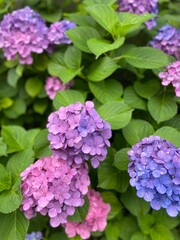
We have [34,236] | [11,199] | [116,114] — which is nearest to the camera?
[11,199]

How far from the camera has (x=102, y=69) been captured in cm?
153

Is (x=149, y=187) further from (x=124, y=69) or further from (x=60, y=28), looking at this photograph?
(x=60, y=28)

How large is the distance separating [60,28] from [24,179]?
0.81 meters

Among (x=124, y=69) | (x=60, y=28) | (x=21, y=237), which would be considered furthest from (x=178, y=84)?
(x=21, y=237)

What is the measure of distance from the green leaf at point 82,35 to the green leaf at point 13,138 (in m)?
0.45

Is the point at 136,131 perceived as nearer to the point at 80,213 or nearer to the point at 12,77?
the point at 80,213

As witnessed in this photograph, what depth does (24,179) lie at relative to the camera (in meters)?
1.22

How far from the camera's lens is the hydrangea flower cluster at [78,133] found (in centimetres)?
110

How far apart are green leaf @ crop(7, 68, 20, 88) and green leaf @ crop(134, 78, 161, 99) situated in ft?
2.03

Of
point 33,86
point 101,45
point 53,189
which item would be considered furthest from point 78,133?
point 33,86

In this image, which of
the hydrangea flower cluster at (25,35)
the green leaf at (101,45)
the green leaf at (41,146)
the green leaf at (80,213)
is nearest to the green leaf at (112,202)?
the green leaf at (80,213)

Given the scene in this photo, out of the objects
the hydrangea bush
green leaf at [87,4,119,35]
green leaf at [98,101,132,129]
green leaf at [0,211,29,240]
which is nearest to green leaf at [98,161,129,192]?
the hydrangea bush

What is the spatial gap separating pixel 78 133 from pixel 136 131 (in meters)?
0.37

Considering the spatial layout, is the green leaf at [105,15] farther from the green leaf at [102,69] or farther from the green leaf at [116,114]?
the green leaf at [116,114]
